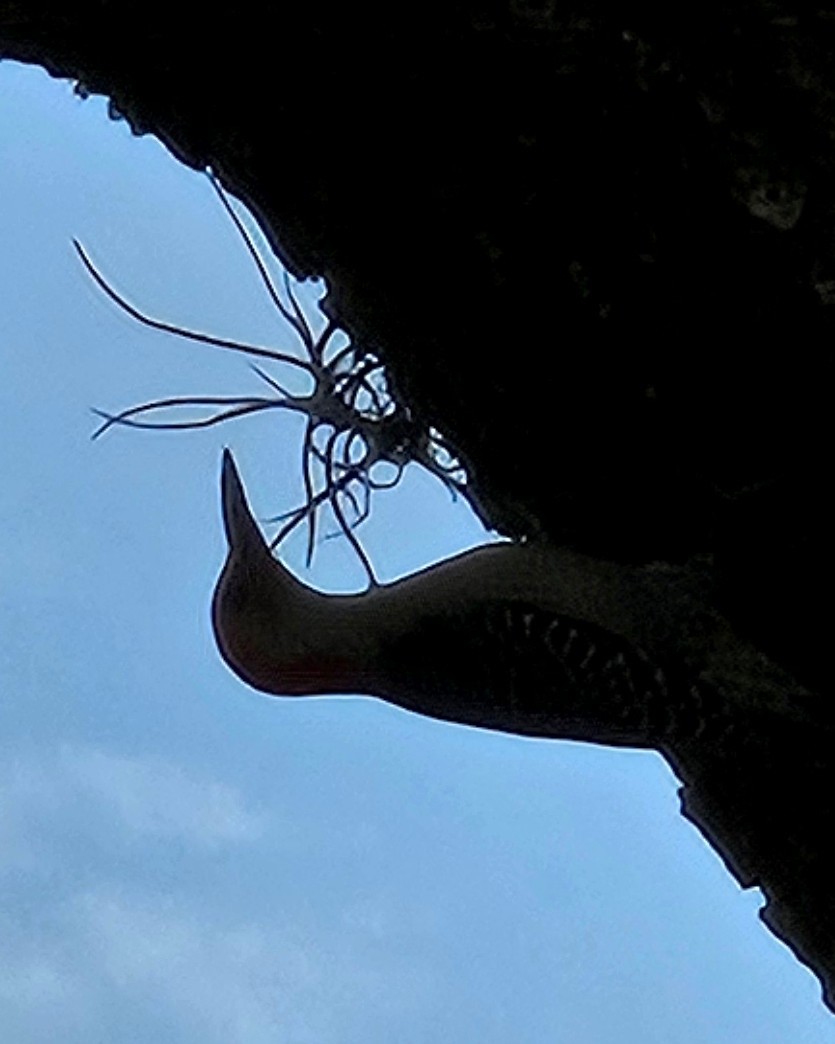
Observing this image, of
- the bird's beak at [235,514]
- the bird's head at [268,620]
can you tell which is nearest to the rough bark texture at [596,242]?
the bird's head at [268,620]

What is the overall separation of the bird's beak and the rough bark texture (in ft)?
3.03

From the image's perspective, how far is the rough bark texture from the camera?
72.5 inches

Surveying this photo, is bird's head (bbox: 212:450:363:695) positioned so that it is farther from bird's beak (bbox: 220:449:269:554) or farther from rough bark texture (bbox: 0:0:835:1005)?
rough bark texture (bbox: 0:0:835:1005)

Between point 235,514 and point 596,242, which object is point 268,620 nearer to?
point 235,514

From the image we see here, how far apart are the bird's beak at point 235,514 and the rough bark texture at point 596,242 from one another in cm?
92

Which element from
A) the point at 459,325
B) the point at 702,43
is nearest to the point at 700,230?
the point at 702,43

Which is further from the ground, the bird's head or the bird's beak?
the bird's beak

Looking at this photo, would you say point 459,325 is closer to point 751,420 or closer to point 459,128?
point 459,128

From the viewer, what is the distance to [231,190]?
7.51 feet

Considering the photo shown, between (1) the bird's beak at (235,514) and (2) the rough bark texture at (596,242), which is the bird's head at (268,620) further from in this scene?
(2) the rough bark texture at (596,242)

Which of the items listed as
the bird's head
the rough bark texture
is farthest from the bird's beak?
the rough bark texture

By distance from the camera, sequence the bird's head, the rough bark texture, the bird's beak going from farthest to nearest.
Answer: the bird's beak, the bird's head, the rough bark texture

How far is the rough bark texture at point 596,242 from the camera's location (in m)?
1.84

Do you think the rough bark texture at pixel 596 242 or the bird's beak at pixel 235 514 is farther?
the bird's beak at pixel 235 514
